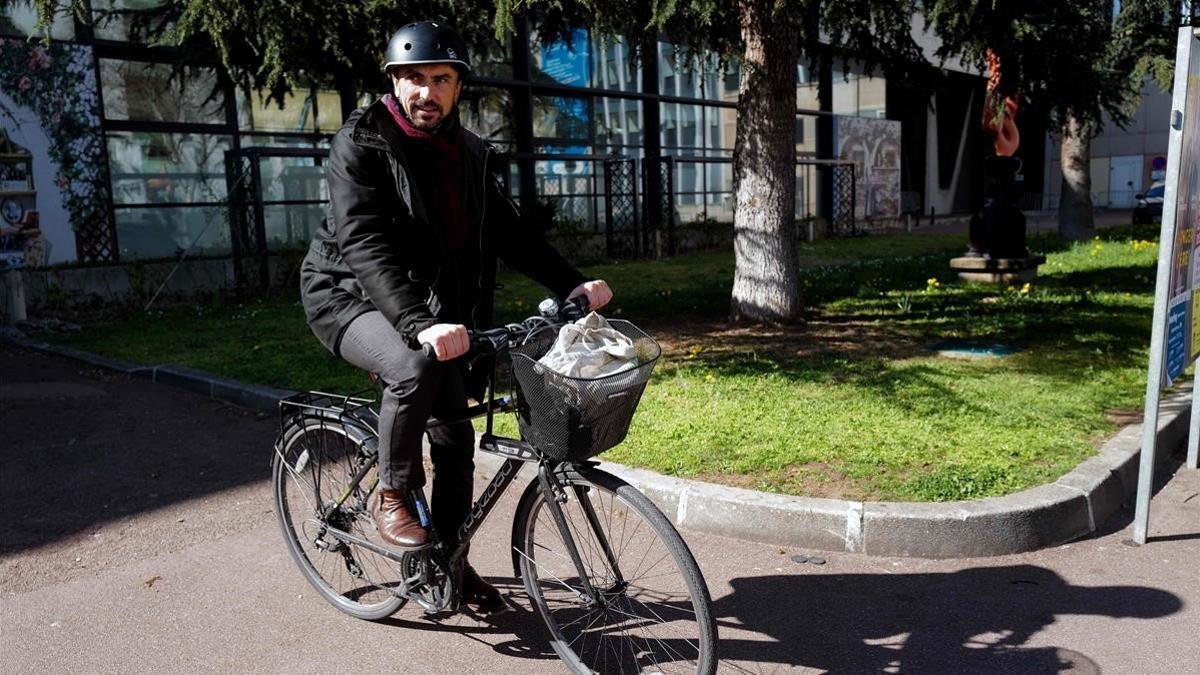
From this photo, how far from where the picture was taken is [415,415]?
3.01m

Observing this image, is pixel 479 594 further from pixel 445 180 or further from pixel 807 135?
pixel 807 135

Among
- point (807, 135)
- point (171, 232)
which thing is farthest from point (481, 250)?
point (807, 135)

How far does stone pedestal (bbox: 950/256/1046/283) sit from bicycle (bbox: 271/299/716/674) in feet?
32.7

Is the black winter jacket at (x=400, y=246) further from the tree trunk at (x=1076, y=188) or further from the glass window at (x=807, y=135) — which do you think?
the glass window at (x=807, y=135)

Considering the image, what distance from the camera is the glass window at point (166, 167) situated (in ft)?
45.3

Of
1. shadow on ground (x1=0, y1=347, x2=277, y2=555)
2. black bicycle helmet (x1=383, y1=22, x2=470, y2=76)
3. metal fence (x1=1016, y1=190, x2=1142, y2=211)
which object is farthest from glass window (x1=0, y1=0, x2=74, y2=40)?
metal fence (x1=1016, y1=190, x2=1142, y2=211)

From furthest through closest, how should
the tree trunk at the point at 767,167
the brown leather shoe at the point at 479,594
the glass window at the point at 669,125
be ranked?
1. the glass window at the point at 669,125
2. the tree trunk at the point at 767,167
3. the brown leather shoe at the point at 479,594

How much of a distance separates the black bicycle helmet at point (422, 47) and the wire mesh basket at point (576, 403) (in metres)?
0.94

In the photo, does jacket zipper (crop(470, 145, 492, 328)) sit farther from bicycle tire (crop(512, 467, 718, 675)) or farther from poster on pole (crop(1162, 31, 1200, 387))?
poster on pole (crop(1162, 31, 1200, 387))

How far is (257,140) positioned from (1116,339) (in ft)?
40.8

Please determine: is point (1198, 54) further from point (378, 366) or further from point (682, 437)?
→ point (378, 366)

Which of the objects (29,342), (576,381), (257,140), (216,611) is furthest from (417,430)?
(257,140)

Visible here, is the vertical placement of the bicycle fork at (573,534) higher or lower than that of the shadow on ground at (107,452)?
higher

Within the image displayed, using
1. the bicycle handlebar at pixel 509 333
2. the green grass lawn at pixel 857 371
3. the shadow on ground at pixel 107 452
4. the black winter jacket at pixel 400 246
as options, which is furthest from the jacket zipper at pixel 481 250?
the shadow on ground at pixel 107 452
